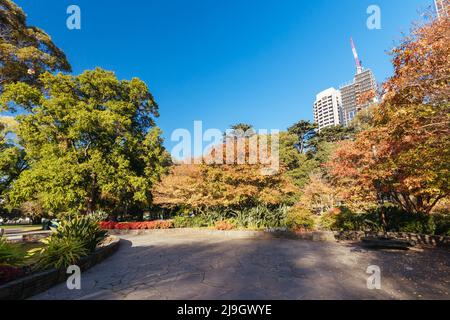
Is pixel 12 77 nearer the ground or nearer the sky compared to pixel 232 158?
nearer the sky

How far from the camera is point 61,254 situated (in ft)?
17.6

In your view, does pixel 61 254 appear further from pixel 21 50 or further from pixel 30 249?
pixel 21 50

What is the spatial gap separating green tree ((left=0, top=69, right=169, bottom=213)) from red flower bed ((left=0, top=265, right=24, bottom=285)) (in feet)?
39.4

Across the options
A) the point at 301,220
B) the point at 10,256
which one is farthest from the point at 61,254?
the point at 301,220

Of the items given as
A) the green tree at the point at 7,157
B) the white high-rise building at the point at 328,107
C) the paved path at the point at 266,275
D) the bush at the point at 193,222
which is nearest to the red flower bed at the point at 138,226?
the bush at the point at 193,222

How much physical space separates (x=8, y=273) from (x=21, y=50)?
54.7ft

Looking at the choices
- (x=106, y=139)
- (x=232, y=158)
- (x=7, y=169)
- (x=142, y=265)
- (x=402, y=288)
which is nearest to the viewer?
(x=402, y=288)

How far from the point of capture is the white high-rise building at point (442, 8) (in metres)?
4.64

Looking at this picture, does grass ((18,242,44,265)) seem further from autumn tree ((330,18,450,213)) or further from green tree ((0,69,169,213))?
autumn tree ((330,18,450,213))

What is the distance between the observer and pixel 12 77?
51.8 feet
